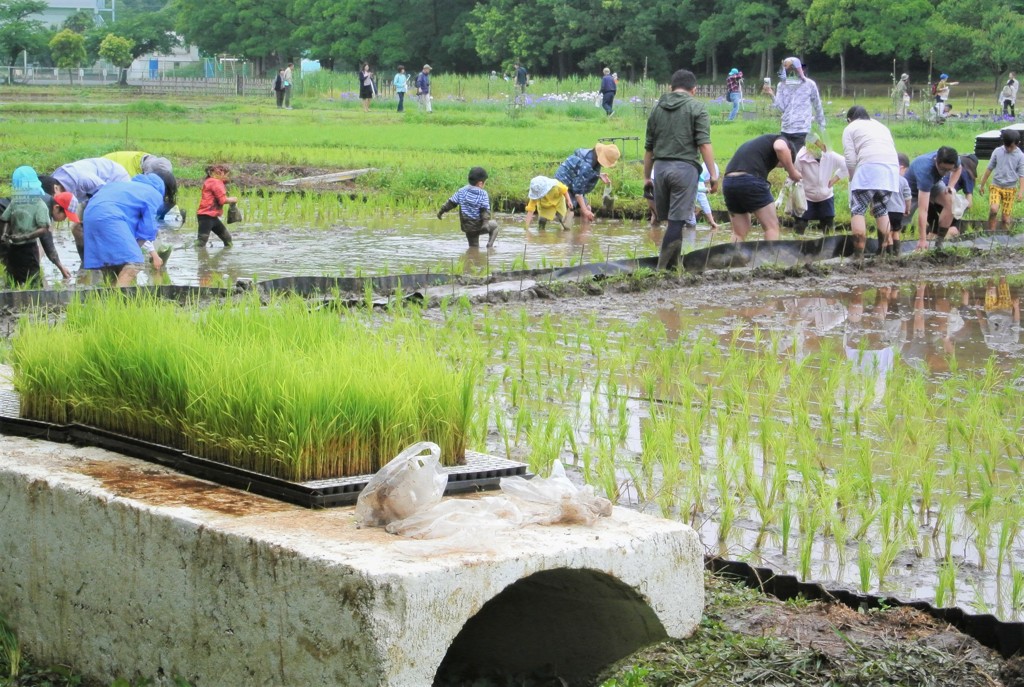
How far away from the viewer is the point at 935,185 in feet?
40.4

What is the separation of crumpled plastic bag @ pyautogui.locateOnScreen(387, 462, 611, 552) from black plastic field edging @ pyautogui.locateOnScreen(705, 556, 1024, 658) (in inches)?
33.7

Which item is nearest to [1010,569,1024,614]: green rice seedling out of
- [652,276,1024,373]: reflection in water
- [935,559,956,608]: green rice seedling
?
[935,559,956,608]: green rice seedling

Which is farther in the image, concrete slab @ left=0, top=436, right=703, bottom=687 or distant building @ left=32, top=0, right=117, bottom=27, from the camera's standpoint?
distant building @ left=32, top=0, right=117, bottom=27

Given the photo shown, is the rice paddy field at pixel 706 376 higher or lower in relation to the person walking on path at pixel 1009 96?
lower

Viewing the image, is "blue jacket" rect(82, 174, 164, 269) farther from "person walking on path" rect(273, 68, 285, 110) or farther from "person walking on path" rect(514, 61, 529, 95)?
"person walking on path" rect(273, 68, 285, 110)

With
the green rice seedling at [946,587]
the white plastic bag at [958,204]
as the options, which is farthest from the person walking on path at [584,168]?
the green rice seedling at [946,587]

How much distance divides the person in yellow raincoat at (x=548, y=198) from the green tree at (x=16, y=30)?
5368 centimetres

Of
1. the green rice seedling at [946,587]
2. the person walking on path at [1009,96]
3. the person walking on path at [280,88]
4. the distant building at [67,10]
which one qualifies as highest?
the distant building at [67,10]

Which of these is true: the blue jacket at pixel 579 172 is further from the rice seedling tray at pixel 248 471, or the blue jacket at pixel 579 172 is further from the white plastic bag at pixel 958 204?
the rice seedling tray at pixel 248 471

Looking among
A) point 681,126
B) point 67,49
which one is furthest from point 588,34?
point 681,126

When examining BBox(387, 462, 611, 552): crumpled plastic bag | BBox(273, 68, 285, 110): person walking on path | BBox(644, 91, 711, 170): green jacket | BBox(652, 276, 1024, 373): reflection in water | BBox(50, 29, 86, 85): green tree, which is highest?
BBox(50, 29, 86, 85): green tree

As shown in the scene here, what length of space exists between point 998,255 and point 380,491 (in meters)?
10.7

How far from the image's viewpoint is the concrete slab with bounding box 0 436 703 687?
2.84 metres

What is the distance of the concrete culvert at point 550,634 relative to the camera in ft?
11.2
